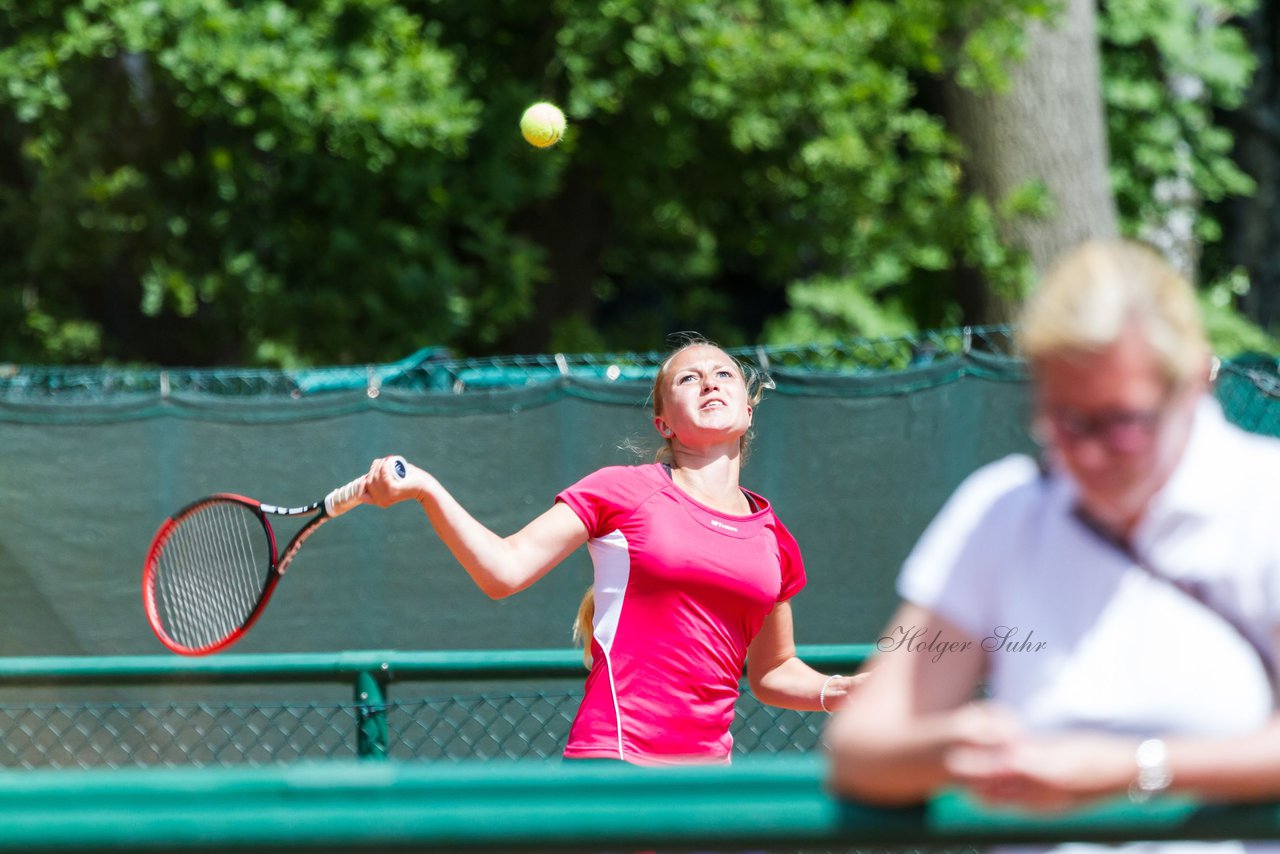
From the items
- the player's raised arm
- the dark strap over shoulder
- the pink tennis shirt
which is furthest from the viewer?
the pink tennis shirt

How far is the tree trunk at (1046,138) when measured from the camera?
9164 millimetres

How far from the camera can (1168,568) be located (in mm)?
1321

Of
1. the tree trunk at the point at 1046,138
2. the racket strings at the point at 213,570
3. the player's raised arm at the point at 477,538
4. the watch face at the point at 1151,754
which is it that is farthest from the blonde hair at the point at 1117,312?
the tree trunk at the point at 1046,138

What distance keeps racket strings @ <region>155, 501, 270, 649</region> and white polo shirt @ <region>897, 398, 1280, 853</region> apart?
8.97 feet

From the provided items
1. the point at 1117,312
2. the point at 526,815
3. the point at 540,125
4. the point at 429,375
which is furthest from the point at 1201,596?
the point at 540,125

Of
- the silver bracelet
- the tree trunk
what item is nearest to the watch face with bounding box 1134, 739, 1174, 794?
the silver bracelet

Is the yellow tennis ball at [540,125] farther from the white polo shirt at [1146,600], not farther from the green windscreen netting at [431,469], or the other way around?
the white polo shirt at [1146,600]

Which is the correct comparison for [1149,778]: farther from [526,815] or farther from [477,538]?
[477,538]

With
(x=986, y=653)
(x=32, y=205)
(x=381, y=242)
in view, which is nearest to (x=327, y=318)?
(x=381, y=242)

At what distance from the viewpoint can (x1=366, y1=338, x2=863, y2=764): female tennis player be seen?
2.65 m

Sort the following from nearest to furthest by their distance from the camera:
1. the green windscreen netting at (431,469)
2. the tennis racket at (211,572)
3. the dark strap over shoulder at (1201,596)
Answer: the dark strap over shoulder at (1201,596)
the tennis racket at (211,572)
the green windscreen netting at (431,469)

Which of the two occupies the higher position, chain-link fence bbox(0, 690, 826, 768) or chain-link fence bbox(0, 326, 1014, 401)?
chain-link fence bbox(0, 326, 1014, 401)

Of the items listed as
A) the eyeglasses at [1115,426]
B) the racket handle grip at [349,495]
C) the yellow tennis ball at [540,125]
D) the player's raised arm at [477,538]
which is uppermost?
the yellow tennis ball at [540,125]

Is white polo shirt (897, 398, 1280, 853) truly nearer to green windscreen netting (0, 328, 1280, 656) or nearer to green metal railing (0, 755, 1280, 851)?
green metal railing (0, 755, 1280, 851)
